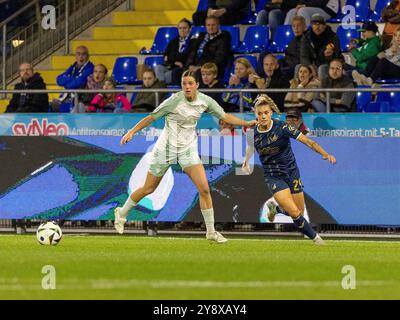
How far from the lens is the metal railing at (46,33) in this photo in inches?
1165

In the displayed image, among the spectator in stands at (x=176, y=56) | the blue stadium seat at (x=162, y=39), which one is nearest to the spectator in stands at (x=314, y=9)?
the spectator in stands at (x=176, y=56)

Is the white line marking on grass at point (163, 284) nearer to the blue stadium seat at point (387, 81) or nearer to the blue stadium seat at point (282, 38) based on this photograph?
the blue stadium seat at point (387, 81)

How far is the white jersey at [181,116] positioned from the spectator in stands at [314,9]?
750 cm

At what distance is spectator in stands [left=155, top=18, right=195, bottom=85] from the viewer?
25609mm

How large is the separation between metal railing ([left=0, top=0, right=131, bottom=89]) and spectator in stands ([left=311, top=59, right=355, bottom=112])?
8.79m

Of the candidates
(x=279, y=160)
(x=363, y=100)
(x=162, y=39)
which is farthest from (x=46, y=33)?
(x=279, y=160)

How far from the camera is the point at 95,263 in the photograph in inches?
589

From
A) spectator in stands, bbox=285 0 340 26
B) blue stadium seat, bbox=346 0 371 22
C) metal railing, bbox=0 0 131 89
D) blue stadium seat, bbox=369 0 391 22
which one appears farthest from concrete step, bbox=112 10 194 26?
blue stadium seat, bbox=369 0 391 22

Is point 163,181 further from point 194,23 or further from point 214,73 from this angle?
point 194,23

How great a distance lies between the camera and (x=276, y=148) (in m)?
18.9

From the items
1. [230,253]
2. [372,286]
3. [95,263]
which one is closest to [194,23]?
[230,253]

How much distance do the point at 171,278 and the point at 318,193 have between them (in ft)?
28.3

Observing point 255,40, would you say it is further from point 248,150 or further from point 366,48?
point 248,150

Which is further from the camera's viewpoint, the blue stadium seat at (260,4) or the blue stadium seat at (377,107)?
the blue stadium seat at (260,4)
